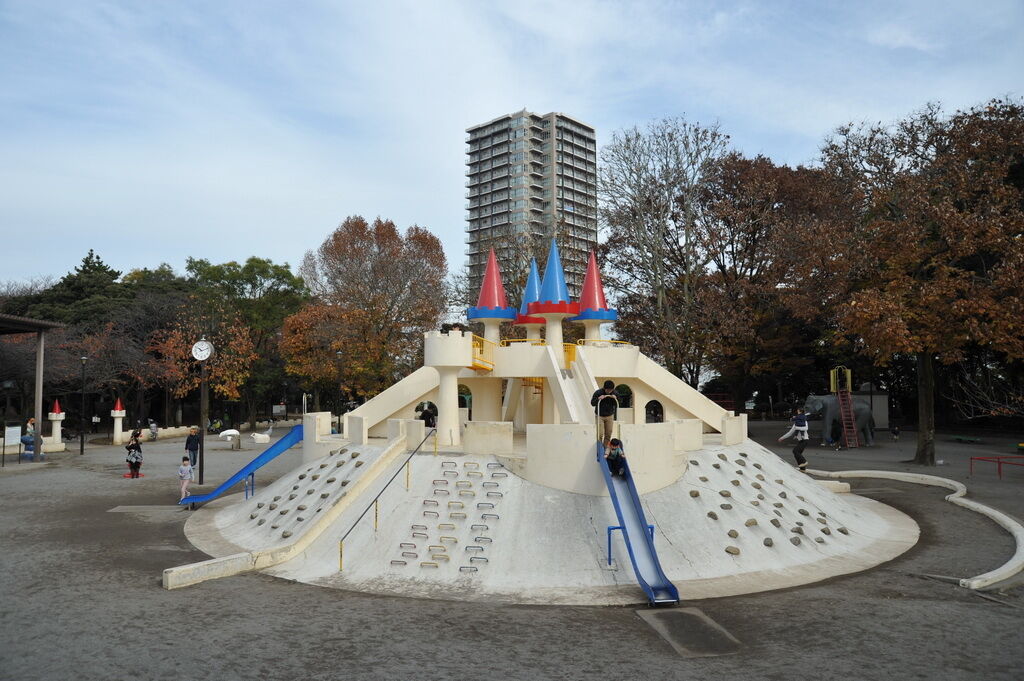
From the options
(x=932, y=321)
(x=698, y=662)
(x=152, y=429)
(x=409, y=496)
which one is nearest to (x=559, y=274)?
(x=409, y=496)

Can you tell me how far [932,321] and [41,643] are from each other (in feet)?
88.3

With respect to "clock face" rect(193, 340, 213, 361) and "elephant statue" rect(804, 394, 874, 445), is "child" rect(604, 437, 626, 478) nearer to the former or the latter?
"clock face" rect(193, 340, 213, 361)

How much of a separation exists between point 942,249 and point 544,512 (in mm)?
21259

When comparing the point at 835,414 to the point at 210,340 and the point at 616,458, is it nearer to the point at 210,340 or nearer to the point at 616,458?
the point at 616,458

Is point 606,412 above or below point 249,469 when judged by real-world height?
above

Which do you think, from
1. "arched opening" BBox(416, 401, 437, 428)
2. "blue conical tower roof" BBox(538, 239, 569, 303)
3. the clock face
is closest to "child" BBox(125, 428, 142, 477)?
the clock face

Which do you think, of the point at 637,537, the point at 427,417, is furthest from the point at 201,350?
the point at 637,537

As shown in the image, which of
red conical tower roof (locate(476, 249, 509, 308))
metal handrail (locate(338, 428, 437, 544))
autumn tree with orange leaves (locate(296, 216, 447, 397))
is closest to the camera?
A: metal handrail (locate(338, 428, 437, 544))

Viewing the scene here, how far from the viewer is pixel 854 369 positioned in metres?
44.3

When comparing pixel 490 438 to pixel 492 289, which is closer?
pixel 490 438

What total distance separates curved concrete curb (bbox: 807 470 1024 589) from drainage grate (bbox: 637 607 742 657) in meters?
5.23

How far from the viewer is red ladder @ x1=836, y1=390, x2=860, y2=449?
111 ft

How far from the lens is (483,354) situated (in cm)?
1925

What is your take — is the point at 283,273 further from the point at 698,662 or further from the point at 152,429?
the point at 698,662
